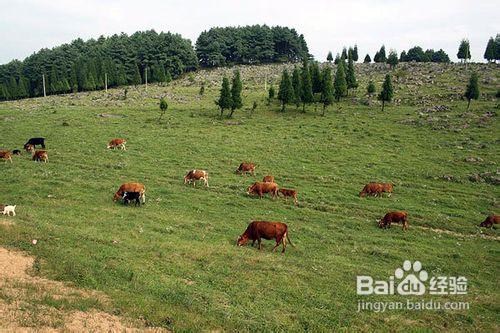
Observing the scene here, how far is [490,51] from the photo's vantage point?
118125 mm

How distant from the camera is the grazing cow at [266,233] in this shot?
20.1 metres

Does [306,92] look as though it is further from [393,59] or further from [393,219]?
[393,59]

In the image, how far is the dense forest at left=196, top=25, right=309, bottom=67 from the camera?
145 m

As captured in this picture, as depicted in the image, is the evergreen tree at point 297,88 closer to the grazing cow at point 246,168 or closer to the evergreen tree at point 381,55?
the grazing cow at point 246,168

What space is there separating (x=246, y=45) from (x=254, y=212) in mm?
130447

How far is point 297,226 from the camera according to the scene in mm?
24609

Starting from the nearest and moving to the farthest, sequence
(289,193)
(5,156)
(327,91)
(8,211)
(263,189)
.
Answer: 1. (8,211)
2. (289,193)
3. (263,189)
4. (5,156)
5. (327,91)

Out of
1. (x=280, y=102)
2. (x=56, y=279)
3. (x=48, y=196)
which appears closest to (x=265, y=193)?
(x=48, y=196)

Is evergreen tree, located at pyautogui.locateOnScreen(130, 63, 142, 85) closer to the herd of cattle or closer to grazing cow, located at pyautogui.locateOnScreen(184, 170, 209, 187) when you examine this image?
the herd of cattle

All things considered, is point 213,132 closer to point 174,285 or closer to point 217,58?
point 174,285

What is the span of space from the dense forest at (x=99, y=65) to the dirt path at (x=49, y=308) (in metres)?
101

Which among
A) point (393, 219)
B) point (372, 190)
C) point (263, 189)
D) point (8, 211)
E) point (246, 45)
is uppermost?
point (246, 45)

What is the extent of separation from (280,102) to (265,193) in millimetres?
48821

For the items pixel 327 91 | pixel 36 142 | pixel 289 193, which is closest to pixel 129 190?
pixel 289 193
